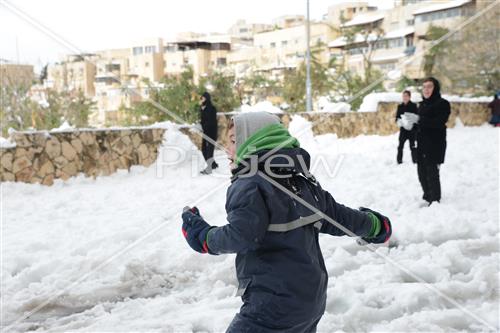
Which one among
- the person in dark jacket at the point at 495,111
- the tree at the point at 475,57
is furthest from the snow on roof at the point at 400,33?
the person in dark jacket at the point at 495,111

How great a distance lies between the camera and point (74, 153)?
27.6 feet

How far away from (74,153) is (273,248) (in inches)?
289

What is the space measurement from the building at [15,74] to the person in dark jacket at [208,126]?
528 inches

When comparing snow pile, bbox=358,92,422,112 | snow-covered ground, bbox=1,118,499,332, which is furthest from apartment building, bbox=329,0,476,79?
snow-covered ground, bbox=1,118,499,332

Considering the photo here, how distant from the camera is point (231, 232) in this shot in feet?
5.58

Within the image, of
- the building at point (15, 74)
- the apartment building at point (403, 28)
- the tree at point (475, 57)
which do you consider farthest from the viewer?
the apartment building at point (403, 28)

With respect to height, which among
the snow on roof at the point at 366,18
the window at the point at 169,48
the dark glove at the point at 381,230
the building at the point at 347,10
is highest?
the building at the point at 347,10

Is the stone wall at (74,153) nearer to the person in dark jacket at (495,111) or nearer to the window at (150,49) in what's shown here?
the person in dark jacket at (495,111)

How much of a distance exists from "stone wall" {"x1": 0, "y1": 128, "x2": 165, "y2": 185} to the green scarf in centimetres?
691

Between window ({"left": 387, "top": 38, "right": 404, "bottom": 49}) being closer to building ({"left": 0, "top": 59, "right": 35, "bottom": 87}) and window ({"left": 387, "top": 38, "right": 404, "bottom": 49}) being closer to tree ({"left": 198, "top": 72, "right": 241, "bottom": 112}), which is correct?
tree ({"left": 198, "top": 72, "right": 241, "bottom": 112})

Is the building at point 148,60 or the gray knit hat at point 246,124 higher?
the building at point 148,60

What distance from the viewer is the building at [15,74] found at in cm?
2014

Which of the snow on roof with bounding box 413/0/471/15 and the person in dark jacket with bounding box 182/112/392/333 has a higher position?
the snow on roof with bounding box 413/0/471/15

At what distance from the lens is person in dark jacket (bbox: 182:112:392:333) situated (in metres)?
1.70
